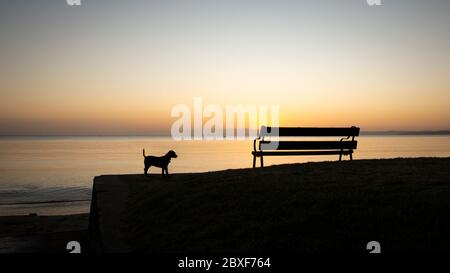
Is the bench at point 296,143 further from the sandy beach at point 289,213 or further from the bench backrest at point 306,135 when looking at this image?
the sandy beach at point 289,213

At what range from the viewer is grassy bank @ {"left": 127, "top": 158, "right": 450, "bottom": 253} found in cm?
573

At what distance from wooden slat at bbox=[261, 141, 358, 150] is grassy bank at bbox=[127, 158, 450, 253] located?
3058mm

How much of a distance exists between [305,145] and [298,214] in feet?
23.5

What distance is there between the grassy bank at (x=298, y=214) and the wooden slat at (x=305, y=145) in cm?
306

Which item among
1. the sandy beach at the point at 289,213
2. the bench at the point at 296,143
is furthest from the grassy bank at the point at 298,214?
the bench at the point at 296,143

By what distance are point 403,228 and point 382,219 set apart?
385mm

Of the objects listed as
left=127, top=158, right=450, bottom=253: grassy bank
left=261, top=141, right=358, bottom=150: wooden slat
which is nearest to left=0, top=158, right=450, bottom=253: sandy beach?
left=127, top=158, right=450, bottom=253: grassy bank

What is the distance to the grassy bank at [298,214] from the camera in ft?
18.8

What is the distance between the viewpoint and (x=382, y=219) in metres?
6.20

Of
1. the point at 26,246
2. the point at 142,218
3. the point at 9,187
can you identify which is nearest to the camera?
the point at 142,218

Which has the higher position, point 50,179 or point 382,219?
point 382,219
